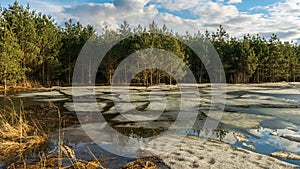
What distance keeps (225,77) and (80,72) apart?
24.3 metres

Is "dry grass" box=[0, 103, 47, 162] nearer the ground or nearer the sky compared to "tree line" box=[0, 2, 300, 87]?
nearer the ground

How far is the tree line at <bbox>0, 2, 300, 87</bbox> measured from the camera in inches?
1154

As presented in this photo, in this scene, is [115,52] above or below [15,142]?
above

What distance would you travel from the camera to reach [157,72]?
3616 centimetres

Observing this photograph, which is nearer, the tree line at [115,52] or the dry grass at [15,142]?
the dry grass at [15,142]

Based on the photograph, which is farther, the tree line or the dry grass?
the tree line

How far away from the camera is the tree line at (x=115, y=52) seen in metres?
29.3

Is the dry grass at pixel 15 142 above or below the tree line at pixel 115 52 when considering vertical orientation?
below

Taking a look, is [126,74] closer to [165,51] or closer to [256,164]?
[165,51]

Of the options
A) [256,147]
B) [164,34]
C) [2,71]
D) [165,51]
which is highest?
[164,34]

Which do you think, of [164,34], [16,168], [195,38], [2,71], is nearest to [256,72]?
[195,38]

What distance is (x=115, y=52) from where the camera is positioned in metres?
37.2

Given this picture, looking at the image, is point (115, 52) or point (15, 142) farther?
point (115, 52)

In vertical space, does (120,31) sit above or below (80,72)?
above
